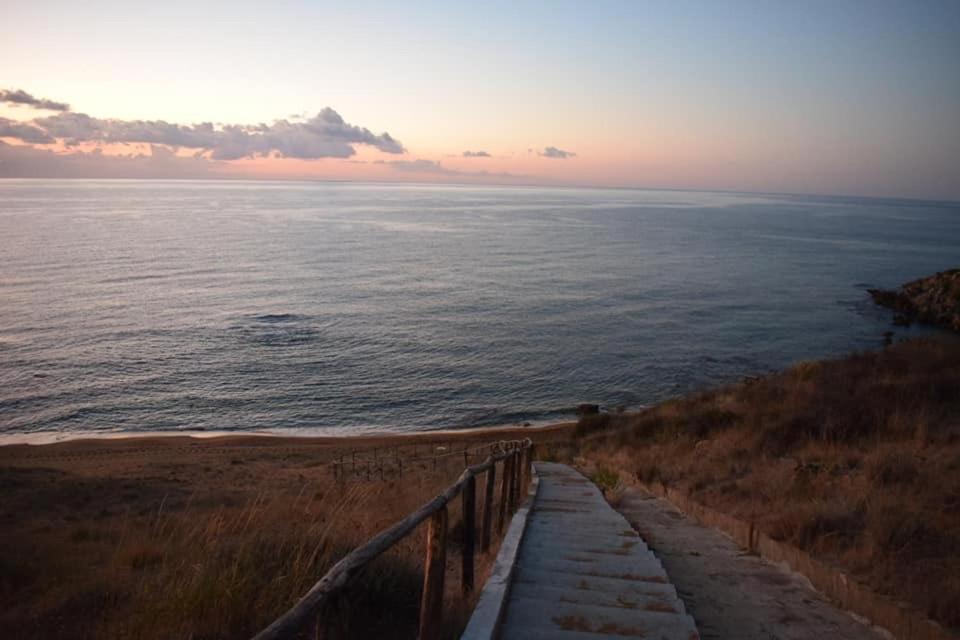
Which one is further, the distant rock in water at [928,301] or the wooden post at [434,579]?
the distant rock in water at [928,301]

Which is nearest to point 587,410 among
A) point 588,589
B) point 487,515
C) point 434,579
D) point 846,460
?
point 846,460

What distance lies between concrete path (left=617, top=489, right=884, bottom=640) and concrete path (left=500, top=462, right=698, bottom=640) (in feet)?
1.47

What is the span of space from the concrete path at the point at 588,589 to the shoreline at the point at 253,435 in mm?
22677

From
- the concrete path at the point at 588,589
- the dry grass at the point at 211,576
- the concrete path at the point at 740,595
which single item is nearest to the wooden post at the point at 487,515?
the dry grass at the point at 211,576

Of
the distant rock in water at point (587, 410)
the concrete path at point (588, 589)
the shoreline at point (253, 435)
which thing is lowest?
the shoreline at point (253, 435)

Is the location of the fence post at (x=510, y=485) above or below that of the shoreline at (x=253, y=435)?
above

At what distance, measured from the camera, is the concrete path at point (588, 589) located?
345 centimetres

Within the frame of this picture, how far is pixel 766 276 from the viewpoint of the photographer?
6881cm

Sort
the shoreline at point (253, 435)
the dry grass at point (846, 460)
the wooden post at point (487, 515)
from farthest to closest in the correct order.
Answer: the shoreline at point (253, 435), the wooden post at point (487, 515), the dry grass at point (846, 460)

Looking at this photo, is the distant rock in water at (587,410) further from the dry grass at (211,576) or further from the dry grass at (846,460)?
the dry grass at (211,576)

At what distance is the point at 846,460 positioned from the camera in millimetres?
8922

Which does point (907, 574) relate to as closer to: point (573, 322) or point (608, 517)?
point (608, 517)

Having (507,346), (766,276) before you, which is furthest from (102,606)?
(766,276)

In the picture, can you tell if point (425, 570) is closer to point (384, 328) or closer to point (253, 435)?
point (253, 435)
